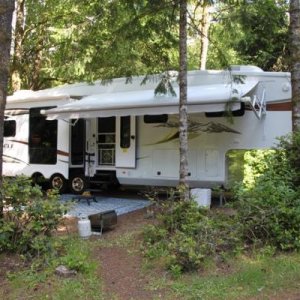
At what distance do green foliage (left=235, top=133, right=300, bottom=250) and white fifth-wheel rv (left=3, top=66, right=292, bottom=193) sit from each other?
281 centimetres

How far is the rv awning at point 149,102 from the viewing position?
9711 millimetres

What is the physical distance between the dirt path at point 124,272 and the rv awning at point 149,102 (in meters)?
3.07

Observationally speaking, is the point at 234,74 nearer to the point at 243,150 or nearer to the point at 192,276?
the point at 243,150

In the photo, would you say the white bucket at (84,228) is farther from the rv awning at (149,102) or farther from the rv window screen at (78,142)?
the rv window screen at (78,142)

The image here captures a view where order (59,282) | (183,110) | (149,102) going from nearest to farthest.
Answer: (59,282) → (183,110) → (149,102)

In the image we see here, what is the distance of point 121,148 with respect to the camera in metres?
12.1

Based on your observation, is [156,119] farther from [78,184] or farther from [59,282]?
[59,282]

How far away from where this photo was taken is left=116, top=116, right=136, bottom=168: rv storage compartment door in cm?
1192

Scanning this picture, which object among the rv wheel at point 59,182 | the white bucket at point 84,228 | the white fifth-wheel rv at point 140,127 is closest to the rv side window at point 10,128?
the white fifth-wheel rv at point 140,127

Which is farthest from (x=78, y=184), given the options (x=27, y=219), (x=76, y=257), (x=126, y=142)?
(x=76, y=257)

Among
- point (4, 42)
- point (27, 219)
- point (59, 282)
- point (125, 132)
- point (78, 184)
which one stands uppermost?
point (4, 42)

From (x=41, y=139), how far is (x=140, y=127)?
318 cm

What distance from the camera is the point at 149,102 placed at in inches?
414

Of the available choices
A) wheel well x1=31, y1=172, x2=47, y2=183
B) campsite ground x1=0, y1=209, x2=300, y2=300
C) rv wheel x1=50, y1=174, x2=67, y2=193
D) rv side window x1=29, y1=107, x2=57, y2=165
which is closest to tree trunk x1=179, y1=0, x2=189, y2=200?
campsite ground x1=0, y1=209, x2=300, y2=300
